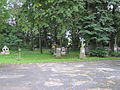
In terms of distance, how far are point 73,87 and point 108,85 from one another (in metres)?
1.15

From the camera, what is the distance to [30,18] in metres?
12.8

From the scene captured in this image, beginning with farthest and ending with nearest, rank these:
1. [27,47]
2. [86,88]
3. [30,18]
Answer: [27,47], [30,18], [86,88]

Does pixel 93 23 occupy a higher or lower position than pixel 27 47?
higher

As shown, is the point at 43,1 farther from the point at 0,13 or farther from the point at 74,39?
the point at 74,39

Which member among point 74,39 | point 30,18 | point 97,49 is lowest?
point 97,49

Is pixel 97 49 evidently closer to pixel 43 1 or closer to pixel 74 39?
pixel 43 1

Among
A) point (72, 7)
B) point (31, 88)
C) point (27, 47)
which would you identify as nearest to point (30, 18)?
point (72, 7)

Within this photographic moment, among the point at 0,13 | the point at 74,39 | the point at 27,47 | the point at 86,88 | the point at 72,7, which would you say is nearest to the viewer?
the point at 86,88

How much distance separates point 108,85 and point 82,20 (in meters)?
9.46

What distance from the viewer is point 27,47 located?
27.8 meters

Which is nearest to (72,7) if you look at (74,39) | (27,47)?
(74,39)

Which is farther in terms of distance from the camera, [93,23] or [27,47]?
[27,47]

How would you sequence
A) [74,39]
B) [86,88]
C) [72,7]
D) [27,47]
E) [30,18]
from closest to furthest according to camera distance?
1. [86,88]
2. [72,7]
3. [30,18]
4. [74,39]
5. [27,47]

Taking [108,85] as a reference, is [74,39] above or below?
above
